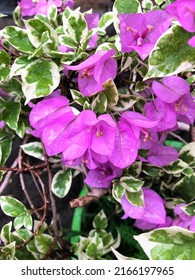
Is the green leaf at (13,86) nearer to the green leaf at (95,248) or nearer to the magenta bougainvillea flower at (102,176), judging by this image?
the magenta bougainvillea flower at (102,176)

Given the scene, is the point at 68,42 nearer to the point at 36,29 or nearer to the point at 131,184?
the point at 36,29

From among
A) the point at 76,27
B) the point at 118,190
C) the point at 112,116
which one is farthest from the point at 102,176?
the point at 76,27

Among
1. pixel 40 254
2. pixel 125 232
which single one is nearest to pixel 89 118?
pixel 40 254

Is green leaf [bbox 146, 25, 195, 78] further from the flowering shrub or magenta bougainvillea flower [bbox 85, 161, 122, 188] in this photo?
magenta bougainvillea flower [bbox 85, 161, 122, 188]

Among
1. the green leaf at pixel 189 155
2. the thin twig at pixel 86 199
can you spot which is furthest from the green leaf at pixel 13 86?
the green leaf at pixel 189 155

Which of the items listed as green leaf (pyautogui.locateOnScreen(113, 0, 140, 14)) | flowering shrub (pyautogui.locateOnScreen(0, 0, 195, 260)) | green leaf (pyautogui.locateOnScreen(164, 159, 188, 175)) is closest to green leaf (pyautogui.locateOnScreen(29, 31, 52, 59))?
flowering shrub (pyautogui.locateOnScreen(0, 0, 195, 260))
